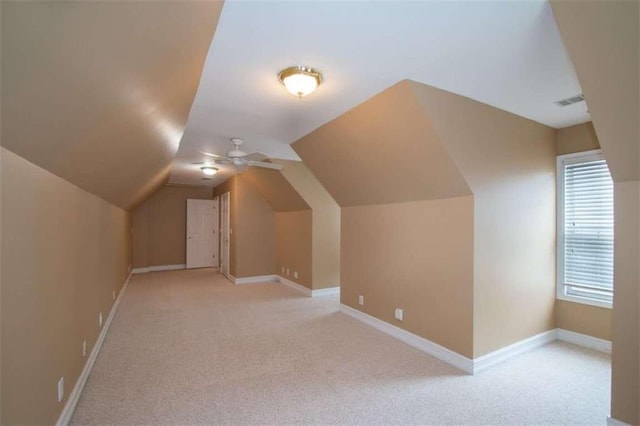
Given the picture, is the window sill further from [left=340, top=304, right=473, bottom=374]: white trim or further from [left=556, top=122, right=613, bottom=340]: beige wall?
[left=340, top=304, right=473, bottom=374]: white trim

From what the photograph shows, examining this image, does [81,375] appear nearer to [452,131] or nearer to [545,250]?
[452,131]

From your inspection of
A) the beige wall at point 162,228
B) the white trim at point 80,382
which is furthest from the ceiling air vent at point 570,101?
the beige wall at point 162,228

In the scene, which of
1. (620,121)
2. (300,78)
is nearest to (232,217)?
(300,78)

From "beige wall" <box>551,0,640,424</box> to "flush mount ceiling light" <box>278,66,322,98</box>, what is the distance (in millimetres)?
1469

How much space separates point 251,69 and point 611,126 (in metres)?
2.45

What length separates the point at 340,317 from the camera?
4.72 metres

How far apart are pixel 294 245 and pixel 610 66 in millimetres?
5667

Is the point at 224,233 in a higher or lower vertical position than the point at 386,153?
lower

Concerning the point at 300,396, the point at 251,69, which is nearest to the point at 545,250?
the point at 300,396

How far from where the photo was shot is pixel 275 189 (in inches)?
256

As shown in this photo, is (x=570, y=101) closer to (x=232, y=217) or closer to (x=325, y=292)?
(x=325, y=292)

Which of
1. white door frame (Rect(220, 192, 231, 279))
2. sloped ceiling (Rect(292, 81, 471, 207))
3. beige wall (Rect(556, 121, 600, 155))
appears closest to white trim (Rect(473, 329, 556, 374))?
sloped ceiling (Rect(292, 81, 471, 207))

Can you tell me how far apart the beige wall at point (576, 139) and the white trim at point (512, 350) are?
7.04ft

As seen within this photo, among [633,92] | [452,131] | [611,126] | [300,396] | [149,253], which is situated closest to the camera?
[633,92]
